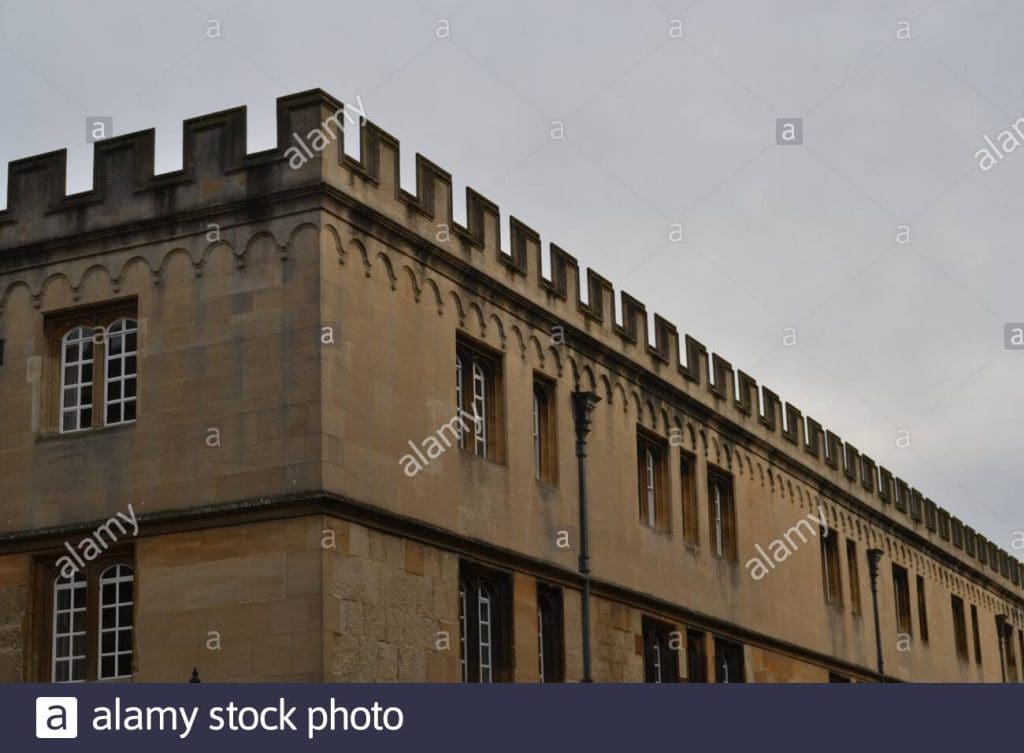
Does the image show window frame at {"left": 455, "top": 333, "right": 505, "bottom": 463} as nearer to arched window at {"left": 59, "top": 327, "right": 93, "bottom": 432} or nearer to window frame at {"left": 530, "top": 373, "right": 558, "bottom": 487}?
window frame at {"left": 530, "top": 373, "right": 558, "bottom": 487}

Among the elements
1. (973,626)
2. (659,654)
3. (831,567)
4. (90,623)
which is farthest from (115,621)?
(973,626)

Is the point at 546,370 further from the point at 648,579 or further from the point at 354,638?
the point at 354,638

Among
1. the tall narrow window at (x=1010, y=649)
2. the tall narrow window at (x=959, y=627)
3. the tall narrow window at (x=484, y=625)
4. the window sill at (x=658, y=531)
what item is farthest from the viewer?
the tall narrow window at (x=1010, y=649)

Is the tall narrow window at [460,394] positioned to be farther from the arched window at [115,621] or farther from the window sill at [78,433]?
the arched window at [115,621]

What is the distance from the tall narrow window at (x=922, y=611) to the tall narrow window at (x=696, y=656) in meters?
15.0

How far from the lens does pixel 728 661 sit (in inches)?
1423

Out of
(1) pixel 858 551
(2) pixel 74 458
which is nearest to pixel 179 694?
(2) pixel 74 458

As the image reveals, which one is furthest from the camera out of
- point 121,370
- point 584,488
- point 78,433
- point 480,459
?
point 584,488

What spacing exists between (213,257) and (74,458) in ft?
10.5

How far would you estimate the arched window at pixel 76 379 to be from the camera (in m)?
25.6

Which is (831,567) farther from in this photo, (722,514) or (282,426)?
(282,426)

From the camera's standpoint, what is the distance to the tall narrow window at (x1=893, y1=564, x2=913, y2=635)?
1845 inches

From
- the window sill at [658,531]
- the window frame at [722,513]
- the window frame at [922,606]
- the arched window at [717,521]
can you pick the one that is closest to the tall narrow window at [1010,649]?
the window frame at [922,606]

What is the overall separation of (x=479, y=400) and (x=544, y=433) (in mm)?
2228
